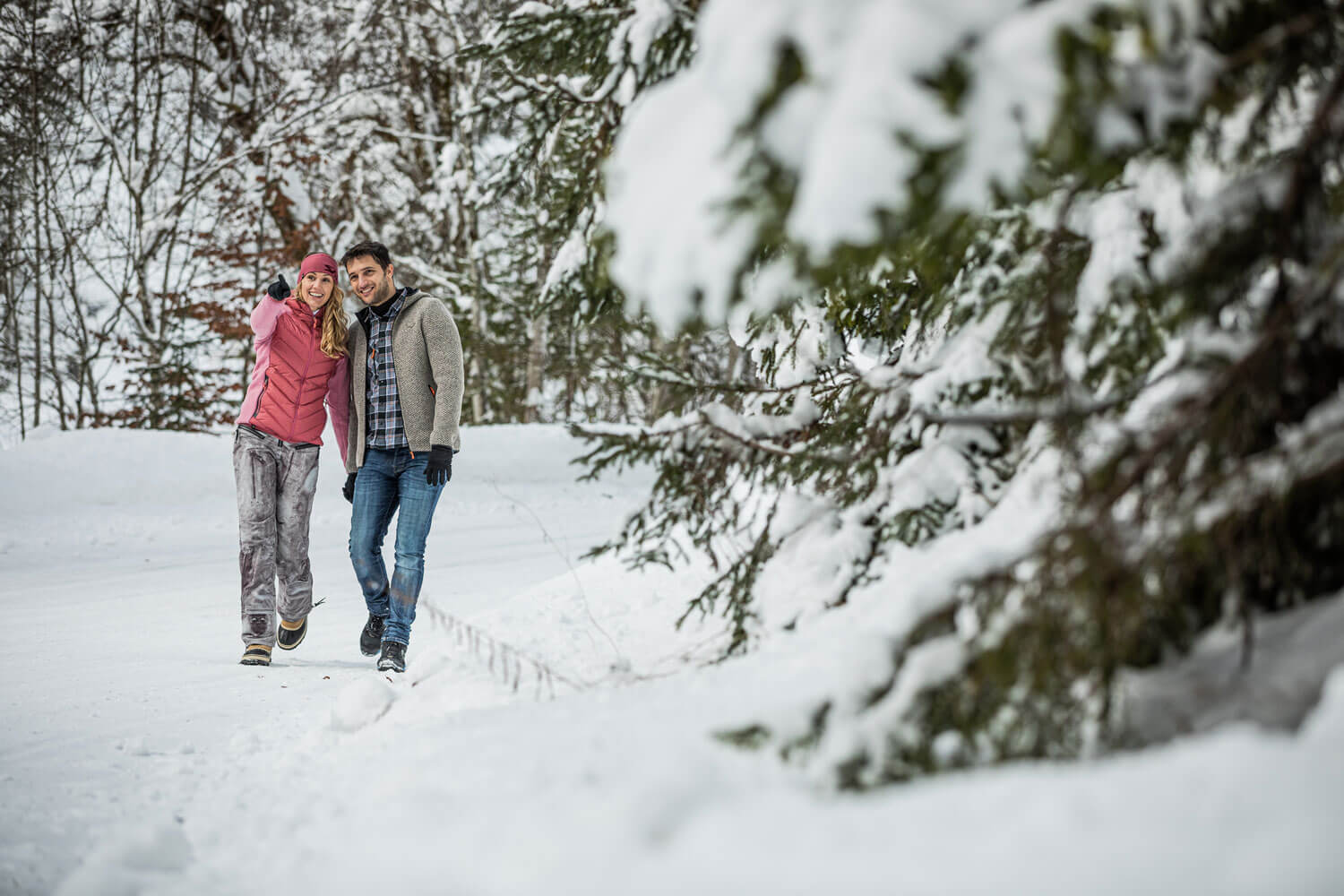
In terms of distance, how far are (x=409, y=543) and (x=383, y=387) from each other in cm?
80

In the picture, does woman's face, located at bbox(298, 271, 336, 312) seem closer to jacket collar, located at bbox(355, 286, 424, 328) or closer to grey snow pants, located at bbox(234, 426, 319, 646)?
jacket collar, located at bbox(355, 286, 424, 328)

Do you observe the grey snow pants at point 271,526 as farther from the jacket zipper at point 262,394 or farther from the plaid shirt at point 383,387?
the plaid shirt at point 383,387

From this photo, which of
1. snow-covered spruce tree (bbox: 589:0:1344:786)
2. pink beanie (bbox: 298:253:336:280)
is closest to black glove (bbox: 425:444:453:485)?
pink beanie (bbox: 298:253:336:280)

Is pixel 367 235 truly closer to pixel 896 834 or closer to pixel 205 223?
pixel 205 223

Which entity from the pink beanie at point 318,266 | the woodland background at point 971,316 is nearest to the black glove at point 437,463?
the pink beanie at point 318,266

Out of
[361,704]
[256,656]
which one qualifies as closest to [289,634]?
[256,656]

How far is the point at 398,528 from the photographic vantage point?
4.33 metres

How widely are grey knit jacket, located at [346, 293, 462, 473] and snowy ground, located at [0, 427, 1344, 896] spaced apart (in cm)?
104

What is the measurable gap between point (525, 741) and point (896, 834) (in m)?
1.15

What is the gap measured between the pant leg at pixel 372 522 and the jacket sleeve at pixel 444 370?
346mm

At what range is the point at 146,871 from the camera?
82.7 inches

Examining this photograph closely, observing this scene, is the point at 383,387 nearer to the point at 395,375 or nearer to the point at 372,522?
the point at 395,375

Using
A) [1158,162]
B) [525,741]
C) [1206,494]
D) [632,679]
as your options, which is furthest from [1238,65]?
[632,679]

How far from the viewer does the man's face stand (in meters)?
4.42
